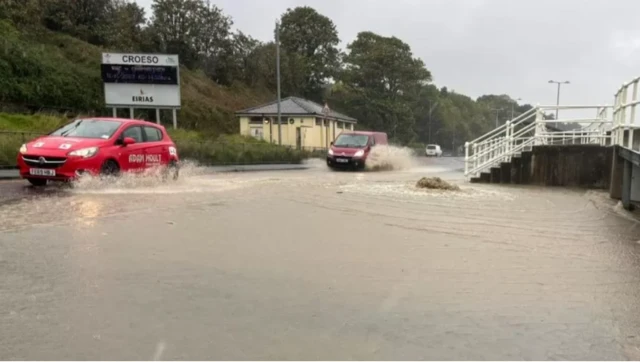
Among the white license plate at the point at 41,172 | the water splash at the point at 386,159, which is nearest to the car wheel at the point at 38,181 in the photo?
the white license plate at the point at 41,172

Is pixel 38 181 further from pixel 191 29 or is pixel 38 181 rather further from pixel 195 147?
pixel 191 29

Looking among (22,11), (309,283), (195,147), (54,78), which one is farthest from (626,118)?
(22,11)

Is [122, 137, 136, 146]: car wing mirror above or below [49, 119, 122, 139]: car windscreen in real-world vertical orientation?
below

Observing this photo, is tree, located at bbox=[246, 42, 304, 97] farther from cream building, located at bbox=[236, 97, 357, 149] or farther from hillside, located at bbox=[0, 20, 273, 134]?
hillside, located at bbox=[0, 20, 273, 134]

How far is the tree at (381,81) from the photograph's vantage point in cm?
6494

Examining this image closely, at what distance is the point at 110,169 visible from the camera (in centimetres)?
1042

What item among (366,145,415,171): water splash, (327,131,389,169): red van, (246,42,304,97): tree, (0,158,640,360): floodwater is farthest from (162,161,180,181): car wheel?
(246,42,304,97): tree

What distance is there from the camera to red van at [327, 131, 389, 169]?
20891 millimetres

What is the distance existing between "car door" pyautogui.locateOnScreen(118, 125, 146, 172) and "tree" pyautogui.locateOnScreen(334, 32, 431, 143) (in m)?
54.2

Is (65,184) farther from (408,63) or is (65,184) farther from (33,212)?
(408,63)

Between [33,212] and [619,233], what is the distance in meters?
8.48

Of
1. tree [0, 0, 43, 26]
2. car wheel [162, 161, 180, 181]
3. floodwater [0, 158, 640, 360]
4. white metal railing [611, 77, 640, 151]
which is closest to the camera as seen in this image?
floodwater [0, 158, 640, 360]

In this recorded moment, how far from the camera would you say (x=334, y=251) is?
19.1 feet

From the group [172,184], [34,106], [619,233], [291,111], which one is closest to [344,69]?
[291,111]
